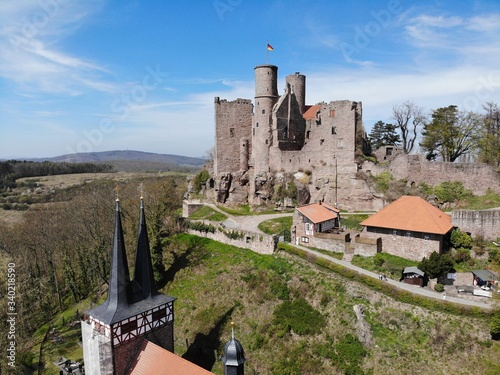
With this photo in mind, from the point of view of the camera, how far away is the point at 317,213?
31.5 m

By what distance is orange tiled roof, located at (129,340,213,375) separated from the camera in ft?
50.3

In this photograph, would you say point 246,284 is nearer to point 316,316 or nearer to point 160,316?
point 316,316

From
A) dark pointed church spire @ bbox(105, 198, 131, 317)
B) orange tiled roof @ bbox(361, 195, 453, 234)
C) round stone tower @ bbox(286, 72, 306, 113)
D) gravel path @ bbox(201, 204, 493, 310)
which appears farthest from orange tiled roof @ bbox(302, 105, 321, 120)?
dark pointed church spire @ bbox(105, 198, 131, 317)

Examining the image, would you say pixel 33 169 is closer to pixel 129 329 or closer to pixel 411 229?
pixel 129 329

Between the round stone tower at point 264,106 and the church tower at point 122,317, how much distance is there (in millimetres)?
27434

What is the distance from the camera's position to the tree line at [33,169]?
98.6 meters

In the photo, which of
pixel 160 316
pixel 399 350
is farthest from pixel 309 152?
pixel 160 316

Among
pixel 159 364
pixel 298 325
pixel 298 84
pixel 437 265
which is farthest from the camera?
pixel 298 84

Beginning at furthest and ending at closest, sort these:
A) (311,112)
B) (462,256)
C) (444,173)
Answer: (311,112)
(444,173)
(462,256)

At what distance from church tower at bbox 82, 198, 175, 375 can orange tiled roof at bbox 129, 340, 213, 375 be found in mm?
409

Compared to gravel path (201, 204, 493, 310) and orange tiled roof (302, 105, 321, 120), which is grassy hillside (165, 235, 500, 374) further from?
orange tiled roof (302, 105, 321, 120)

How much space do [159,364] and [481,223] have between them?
23.4 metres

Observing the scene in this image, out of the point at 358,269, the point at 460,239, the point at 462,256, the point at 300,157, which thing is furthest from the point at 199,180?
the point at 462,256

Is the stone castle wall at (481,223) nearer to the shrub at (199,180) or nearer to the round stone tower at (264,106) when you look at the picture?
the round stone tower at (264,106)
